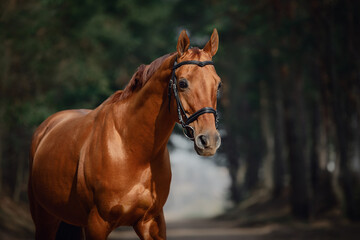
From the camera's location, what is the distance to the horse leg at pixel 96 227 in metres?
3.86

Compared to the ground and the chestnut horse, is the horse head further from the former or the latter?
the ground

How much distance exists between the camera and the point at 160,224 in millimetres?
4098

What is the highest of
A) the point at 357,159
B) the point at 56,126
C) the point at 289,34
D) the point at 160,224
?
the point at 289,34

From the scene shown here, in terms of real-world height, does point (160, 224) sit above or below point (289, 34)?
below

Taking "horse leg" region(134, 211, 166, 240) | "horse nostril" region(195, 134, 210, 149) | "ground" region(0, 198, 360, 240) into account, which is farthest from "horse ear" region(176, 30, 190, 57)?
"ground" region(0, 198, 360, 240)

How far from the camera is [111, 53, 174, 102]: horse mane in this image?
4.05 m

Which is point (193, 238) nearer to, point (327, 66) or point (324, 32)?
point (327, 66)

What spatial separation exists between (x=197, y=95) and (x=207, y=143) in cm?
44

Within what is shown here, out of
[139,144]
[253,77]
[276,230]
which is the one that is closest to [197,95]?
[139,144]

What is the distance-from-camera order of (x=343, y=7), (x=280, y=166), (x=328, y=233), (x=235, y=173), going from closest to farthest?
(x=328, y=233) → (x=343, y=7) → (x=280, y=166) → (x=235, y=173)

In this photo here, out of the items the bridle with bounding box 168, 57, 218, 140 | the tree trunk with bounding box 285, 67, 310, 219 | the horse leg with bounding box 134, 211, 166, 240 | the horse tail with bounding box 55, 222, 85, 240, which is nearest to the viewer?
the bridle with bounding box 168, 57, 218, 140

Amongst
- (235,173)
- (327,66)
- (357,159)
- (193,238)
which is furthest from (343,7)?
(235,173)

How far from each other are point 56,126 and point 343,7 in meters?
12.0

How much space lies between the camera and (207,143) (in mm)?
3307
